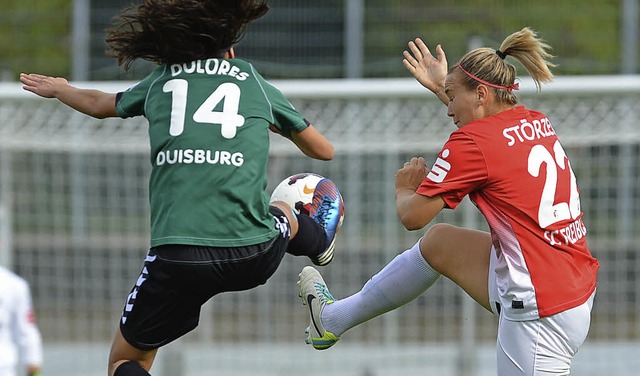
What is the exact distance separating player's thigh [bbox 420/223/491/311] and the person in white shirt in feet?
14.9

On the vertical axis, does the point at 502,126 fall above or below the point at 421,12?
below

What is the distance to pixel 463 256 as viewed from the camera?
15.8ft

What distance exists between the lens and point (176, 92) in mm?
4188

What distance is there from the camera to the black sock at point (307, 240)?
15.3 ft

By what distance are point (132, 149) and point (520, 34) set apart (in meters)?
4.69

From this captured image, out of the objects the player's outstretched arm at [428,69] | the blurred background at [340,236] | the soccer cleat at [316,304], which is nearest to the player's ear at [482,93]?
the player's outstretched arm at [428,69]

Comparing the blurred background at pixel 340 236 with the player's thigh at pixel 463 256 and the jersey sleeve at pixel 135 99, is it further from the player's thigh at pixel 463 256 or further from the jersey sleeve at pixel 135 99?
the jersey sleeve at pixel 135 99

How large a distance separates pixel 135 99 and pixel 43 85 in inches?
18.8

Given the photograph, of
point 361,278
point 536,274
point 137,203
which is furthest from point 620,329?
point 536,274

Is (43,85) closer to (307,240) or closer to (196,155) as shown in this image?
(196,155)

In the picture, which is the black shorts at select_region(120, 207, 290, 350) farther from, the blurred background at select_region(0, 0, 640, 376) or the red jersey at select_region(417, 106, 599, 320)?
the blurred background at select_region(0, 0, 640, 376)

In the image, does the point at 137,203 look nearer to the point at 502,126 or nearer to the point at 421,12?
the point at 421,12

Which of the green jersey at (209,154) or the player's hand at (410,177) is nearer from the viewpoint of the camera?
the green jersey at (209,154)

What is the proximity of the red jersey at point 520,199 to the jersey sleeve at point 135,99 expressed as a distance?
3.59 feet
